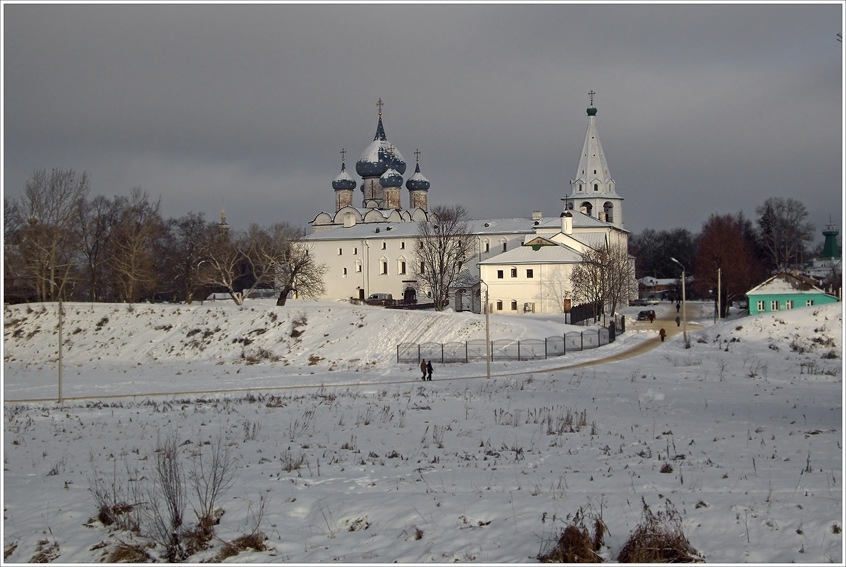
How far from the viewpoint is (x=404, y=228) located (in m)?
95.8

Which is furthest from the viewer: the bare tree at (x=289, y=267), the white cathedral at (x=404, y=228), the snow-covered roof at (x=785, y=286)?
the white cathedral at (x=404, y=228)

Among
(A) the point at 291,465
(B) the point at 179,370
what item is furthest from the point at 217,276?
(A) the point at 291,465

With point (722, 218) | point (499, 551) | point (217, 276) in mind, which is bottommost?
point (499, 551)

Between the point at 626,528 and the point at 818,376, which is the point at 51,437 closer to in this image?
the point at 626,528

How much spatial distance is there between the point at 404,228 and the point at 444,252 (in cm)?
1916

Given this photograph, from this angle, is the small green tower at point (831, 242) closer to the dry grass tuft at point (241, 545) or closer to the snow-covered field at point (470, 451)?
the snow-covered field at point (470, 451)

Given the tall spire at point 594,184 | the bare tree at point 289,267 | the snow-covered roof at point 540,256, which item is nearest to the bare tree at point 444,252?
the snow-covered roof at point 540,256

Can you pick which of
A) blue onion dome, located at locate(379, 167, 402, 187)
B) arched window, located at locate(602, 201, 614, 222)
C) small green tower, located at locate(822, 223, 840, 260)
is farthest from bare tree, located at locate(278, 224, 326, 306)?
small green tower, located at locate(822, 223, 840, 260)

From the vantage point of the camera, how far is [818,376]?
31156mm

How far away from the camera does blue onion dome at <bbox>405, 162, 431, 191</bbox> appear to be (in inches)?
4259

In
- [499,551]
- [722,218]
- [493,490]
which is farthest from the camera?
[722,218]

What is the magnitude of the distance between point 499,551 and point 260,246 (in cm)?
5688

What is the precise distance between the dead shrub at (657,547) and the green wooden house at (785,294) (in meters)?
54.3

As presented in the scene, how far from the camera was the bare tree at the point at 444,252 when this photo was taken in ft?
250
